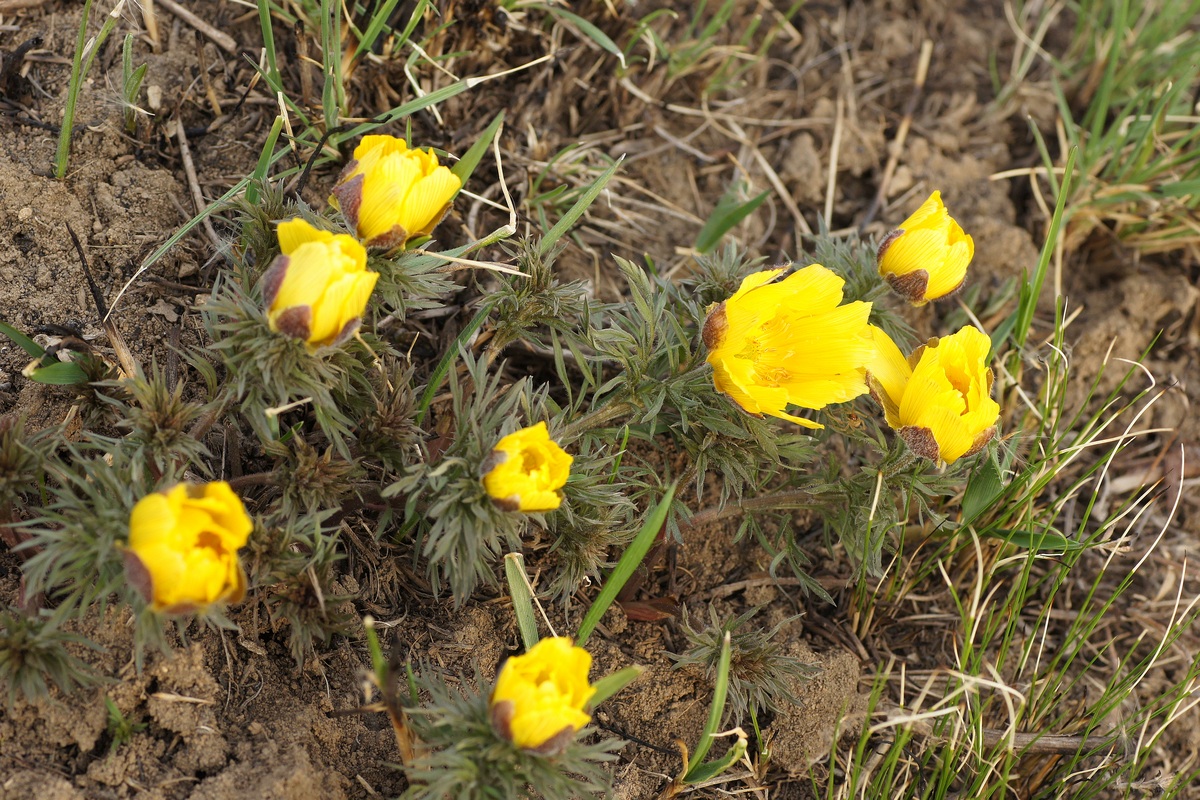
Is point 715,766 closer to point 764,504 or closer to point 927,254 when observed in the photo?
point 764,504

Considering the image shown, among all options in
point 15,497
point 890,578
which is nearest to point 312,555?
point 15,497

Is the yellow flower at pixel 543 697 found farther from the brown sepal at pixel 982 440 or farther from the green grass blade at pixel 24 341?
the green grass blade at pixel 24 341

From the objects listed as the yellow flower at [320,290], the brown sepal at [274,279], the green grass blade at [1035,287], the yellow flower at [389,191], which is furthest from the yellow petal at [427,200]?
the green grass blade at [1035,287]

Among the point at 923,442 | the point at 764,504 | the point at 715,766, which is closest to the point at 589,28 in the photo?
the point at 764,504

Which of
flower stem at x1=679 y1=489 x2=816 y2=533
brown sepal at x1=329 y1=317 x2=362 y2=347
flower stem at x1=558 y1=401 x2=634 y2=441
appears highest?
brown sepal at x1=329 y1=317 x2=362 y2=347

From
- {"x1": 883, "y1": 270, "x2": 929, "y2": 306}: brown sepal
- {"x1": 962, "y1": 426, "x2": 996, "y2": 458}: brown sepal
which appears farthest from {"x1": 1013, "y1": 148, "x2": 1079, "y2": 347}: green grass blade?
{"x1": 962, "y1": 426, "x2": 996, "y2": 458}: brown sepal

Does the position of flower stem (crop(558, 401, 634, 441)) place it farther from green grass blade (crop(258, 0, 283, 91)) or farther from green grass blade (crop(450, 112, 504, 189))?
green grass blade (crop(258, 0, 283, 91))

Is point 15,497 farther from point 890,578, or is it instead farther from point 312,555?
point 890,578
